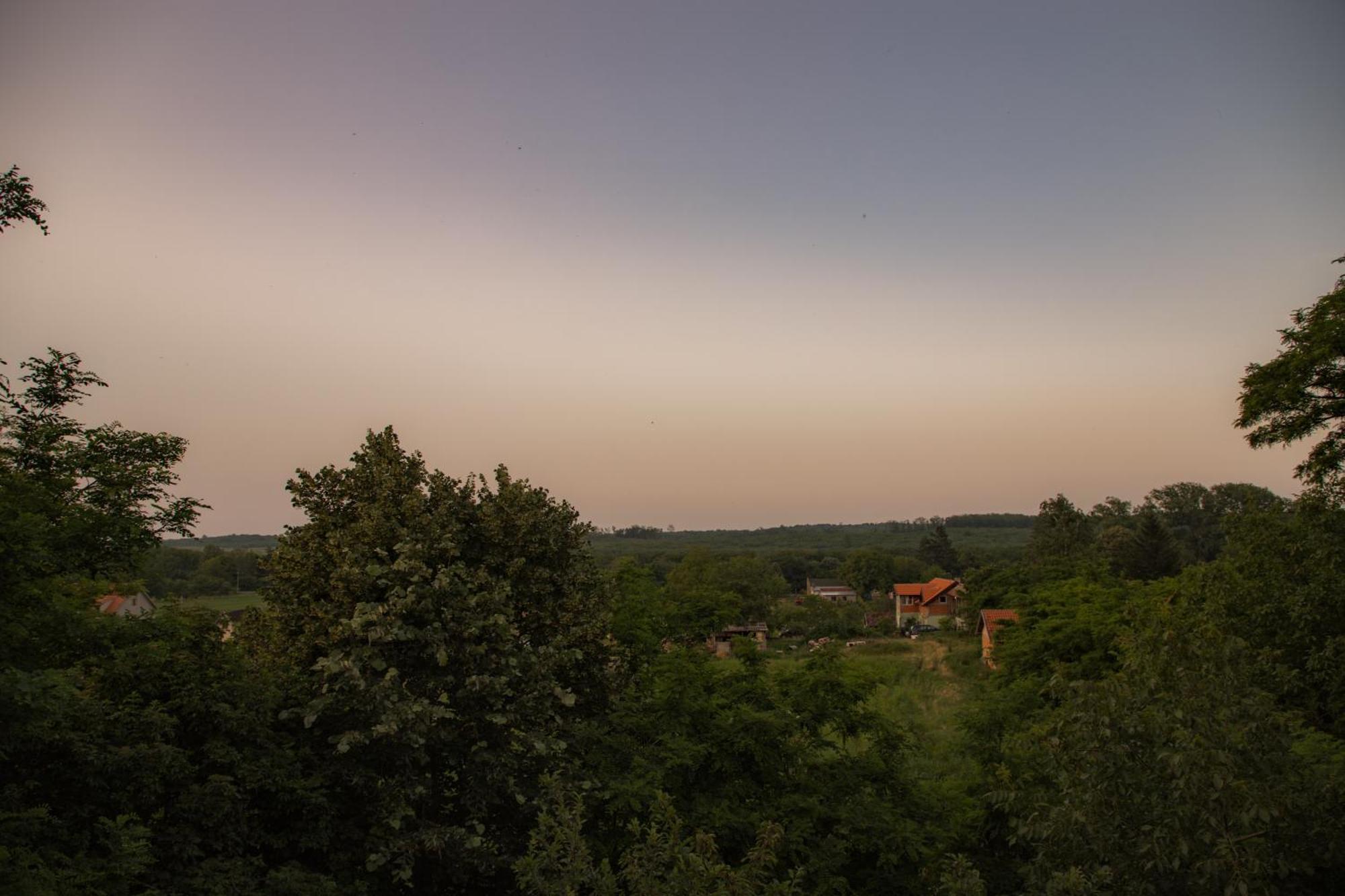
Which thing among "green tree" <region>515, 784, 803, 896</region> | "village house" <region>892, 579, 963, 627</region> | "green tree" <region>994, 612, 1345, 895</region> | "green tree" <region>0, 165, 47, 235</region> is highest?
"green tree" <region>0, 165, 47, 235</region>

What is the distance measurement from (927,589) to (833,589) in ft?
129

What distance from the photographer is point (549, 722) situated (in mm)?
14203

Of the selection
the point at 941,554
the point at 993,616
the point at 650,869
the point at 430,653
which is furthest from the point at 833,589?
the point at 650,869

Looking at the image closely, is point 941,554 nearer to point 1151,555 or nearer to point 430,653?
point 1151,555

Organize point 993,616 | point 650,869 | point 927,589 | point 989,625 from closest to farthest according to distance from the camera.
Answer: point 650,869, point 989,625, point 993,616, point 927,589

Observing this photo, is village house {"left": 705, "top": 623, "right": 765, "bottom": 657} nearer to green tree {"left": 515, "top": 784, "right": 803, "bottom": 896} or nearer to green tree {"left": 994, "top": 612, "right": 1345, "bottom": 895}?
green tree {"left": 994, "top": 612, "right": 1345, "bottom": 895}

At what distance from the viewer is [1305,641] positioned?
16328 mm

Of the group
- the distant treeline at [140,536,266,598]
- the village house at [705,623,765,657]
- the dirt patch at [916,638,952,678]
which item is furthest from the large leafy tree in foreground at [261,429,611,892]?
the distant treeline at [140,536,266,598]

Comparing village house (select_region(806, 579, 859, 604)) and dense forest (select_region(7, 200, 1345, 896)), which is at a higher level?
dense forest (select_region(7, 200, 1345, 896))

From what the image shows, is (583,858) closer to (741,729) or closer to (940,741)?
(741,729)

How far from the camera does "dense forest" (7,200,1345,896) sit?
7230 mm

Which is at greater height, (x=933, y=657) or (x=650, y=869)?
(x=650, y=869)

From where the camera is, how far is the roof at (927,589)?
85.5 meters

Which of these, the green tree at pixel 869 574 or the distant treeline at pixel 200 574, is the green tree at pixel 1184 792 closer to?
the distant treeline at pixel 200 574
